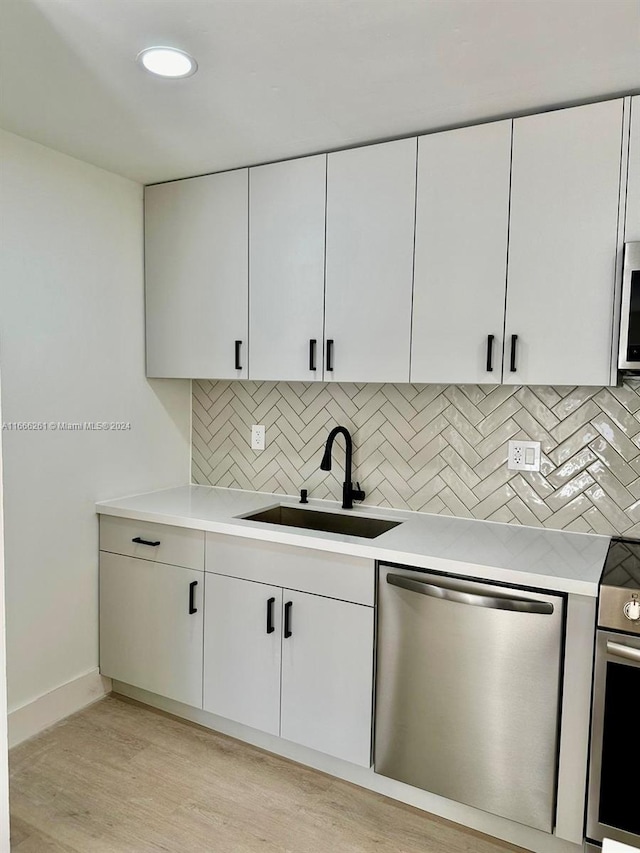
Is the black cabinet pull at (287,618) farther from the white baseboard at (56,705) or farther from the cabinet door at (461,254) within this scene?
the white baseboard at (56,705)

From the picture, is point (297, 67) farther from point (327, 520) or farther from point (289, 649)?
point (289, 649)

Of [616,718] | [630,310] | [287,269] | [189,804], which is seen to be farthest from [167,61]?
[189,804]

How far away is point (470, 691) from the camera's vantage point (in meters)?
1.90

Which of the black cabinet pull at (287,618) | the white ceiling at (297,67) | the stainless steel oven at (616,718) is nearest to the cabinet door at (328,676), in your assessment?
the black cabinet pull at (287,618)

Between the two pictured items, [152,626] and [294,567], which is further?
[152,626]

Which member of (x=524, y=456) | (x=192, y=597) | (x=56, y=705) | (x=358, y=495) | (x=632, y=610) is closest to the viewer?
(x=632, y=610)

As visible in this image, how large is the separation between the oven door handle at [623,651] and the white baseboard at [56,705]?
2196mm

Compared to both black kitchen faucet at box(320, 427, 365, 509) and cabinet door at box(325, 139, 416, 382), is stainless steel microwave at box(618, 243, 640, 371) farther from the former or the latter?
black kitchen faucet at box(320, 427, 365, 509)

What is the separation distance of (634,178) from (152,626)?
8.11ft

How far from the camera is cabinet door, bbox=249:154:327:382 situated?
2426 millimetres

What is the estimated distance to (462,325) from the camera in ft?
7.06

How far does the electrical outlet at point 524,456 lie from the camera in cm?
234

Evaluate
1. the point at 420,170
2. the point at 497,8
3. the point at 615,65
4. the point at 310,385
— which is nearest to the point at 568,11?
the point at 497,8

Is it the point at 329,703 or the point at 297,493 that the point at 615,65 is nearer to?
the point at 297,493
